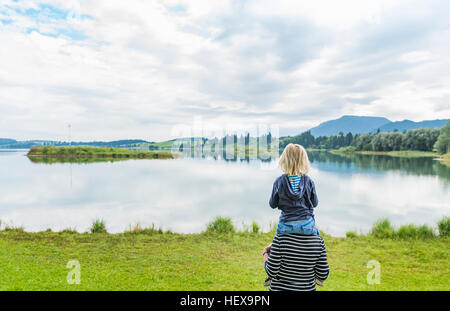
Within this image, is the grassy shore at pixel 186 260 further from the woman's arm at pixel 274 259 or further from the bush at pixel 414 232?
the woman's arm at pixel 274 259

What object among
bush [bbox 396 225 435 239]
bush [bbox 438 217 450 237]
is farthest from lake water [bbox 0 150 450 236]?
bush [bbox 438 217 450 237]

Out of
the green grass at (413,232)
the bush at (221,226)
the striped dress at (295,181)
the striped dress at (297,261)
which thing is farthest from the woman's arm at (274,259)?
the green grass at (413,232)

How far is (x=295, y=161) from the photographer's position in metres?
2.43

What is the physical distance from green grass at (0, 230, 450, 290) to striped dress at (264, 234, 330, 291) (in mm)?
2469

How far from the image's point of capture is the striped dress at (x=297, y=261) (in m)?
2.38

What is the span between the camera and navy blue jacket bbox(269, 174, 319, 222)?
7.90ft

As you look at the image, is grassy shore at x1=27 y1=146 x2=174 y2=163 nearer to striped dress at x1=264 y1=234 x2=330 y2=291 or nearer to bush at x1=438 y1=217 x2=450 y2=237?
bush at x1=438 y1=217 x2=450 y2=237

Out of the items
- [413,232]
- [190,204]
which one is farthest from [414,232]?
[190,204]

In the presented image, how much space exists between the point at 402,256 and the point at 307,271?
5432mm

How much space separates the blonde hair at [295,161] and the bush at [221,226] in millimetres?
6488

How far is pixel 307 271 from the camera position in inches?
94.7

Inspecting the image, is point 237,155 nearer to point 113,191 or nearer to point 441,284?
point 113,191

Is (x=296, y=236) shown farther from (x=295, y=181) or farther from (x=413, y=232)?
(x=413, y=232)
